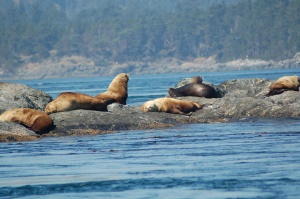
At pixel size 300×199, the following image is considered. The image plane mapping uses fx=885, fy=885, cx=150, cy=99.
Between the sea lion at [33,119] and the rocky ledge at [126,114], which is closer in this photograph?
the sea lion at [33,119]

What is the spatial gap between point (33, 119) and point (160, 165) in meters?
6.76

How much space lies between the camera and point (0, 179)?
13.6 m

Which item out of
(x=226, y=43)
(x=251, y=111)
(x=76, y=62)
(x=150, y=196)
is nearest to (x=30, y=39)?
(x=76, y=62)

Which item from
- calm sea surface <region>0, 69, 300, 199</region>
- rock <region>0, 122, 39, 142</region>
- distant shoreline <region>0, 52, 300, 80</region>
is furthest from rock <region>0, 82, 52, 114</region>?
distant shoreline <region>0, 52, 300, 80</region>

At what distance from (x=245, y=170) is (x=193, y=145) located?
443cm

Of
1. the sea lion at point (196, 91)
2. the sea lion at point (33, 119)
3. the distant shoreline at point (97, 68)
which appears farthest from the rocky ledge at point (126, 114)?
the distant shoreline at point (97, 68)

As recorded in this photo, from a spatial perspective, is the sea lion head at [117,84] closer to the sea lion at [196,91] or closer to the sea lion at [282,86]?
the sea lion at [196,91]

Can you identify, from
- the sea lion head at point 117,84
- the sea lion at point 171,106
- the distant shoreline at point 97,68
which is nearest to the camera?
the sea lion at point 171,106

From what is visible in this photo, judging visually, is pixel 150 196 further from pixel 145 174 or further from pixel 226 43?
pixel 226 43

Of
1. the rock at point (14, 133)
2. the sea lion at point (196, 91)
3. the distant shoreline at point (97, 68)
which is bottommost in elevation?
the distant shoreline at point (97, 68)

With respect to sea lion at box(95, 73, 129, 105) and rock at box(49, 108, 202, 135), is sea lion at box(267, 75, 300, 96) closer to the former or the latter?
sea lion at box(95, 73, 129, 105)

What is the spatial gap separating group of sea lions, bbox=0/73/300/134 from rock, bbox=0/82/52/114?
3.44ft

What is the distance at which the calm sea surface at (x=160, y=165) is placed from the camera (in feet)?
38.9

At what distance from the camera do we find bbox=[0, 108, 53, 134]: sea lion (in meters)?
20.5
